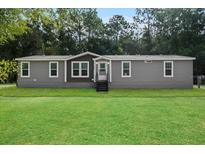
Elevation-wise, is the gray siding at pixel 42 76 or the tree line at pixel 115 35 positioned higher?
the tree line at pixel 115 35

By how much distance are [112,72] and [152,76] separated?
1725 mm

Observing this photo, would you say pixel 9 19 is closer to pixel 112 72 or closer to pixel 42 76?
pixel 42 76

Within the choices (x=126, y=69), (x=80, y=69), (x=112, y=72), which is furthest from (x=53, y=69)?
(x=126, y=69)

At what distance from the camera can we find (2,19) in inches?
186

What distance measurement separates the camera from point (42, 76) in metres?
14.7

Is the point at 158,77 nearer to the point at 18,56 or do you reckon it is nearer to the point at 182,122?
the point at 18,56

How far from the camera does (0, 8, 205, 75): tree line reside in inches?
326

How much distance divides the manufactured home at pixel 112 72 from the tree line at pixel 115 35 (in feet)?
2.60

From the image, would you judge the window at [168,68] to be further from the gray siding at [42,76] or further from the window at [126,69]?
the gray siding at [42,76]

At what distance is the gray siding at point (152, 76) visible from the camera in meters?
14.5

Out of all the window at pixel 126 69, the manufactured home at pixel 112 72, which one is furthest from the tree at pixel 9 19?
the window at pixel 126 69
